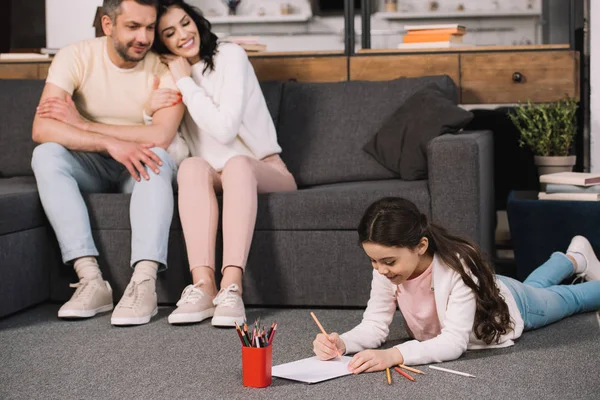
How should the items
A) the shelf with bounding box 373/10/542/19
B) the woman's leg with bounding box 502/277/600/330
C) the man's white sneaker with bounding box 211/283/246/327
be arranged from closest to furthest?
the woman's leg with bounding box 502/277/600/330
the man's white sneaker with bounding box 211/283/246/327
the shelf with bounding box 373/10/542/19

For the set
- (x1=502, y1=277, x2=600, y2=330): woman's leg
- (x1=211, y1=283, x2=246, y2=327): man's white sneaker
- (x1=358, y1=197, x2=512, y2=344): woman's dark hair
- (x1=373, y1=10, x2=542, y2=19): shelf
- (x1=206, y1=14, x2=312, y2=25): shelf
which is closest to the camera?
(x1=358, y1=197, x2=512, y2=344): woman's dark hair

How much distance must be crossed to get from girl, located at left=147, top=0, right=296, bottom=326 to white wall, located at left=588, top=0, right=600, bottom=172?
4.84 ft

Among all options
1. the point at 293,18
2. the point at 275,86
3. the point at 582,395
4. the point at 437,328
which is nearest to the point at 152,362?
the point at 437,328

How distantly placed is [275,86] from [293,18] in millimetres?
3316

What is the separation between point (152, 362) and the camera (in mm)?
2291

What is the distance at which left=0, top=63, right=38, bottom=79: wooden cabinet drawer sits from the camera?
424cm

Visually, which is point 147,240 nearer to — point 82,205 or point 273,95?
point 82,205

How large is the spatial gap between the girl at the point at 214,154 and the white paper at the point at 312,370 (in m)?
0.46

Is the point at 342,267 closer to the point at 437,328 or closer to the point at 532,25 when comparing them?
the point at 437,328

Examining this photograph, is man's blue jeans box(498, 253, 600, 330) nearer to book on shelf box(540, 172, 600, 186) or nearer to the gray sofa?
the gray sofa

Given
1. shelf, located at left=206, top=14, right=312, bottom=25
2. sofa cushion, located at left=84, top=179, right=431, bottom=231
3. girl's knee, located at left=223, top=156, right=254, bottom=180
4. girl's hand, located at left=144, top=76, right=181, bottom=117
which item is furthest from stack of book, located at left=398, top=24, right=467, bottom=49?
shelf, located at left=206, top=14, right=312, bottom=25

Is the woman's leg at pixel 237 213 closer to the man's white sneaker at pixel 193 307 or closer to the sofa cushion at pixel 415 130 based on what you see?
the man's white sneaker at pixel 193 307

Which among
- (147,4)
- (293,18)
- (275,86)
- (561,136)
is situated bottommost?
(561,136)

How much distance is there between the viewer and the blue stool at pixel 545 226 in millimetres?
3148
